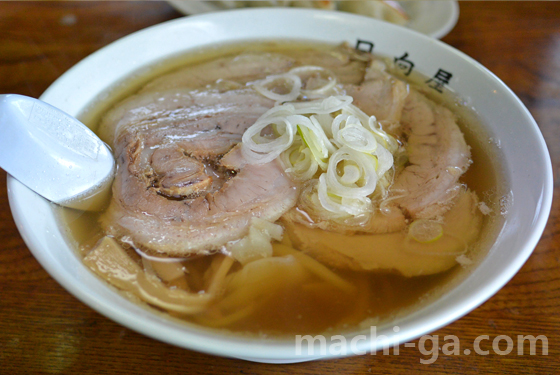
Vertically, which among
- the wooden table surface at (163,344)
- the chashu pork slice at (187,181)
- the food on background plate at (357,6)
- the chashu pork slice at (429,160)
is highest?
the food on background plate at (357,6)

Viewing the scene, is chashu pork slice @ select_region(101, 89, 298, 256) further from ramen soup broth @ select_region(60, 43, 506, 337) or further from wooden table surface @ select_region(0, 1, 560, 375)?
wooden table surface @ select_region(0, 1, 560, 375)

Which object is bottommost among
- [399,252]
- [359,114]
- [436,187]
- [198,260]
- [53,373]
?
[53,373]

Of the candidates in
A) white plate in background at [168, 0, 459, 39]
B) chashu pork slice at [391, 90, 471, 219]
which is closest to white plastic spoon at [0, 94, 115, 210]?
chashu pork slice at [391, 90, 471, 219]

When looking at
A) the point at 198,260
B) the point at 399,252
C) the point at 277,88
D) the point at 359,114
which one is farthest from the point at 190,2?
the point at 399,252

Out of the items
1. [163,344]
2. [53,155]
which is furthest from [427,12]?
[163,344]

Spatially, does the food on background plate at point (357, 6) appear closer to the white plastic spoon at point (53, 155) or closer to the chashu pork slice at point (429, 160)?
the chashu pork slice at point (429, 160)

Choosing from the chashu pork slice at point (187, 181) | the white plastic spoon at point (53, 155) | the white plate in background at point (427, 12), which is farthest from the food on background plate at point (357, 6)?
the white plastic spoon at point (53, 155)

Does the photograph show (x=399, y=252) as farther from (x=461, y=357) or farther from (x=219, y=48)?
(x=219, y=48)
